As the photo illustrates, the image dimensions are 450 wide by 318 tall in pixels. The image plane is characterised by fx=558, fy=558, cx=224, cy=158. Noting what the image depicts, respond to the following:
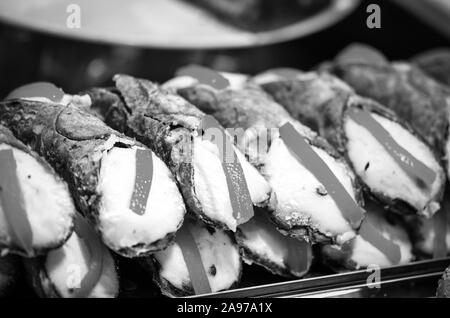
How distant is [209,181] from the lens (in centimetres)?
163

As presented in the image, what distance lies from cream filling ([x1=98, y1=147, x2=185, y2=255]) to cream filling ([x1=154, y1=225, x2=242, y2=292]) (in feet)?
0.63

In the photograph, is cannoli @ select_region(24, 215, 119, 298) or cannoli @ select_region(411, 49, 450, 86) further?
cannoli @ select_region(411, 49, 450, 86)

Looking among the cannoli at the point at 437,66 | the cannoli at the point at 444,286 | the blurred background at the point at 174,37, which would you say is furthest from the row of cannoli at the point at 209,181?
the blurred background at the point at 174,37

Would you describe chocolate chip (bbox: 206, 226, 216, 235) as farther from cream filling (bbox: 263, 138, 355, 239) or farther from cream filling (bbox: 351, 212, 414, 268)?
cream filling (bbox: 351, 212, 414, 268)

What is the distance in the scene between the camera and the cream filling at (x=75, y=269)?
5.02 ft

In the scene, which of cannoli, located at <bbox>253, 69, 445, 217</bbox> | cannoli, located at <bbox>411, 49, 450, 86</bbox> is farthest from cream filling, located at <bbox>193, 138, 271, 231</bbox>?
cannoli, located at <bbox>411, 49, 450, 86</bbox>

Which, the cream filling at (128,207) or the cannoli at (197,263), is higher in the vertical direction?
the cream filling at (128,207)

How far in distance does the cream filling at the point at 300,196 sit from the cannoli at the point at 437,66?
1246 millimetres

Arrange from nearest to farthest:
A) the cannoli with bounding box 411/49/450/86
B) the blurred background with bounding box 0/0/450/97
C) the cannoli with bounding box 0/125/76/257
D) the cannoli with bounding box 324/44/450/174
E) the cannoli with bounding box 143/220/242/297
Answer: the cannoli with bounding box 0/125/76/257, the cannoli with bounding box 143/220/242/297, the cannoli with bounding box 324/44/450/174, the cannoli with bounding box 411/49/450/86, the blurred background with bounding box 0/0/450/97

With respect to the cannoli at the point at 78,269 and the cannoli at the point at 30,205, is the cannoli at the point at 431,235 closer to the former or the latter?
the cannoli at the point at 78,269

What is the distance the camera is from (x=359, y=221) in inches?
70.3

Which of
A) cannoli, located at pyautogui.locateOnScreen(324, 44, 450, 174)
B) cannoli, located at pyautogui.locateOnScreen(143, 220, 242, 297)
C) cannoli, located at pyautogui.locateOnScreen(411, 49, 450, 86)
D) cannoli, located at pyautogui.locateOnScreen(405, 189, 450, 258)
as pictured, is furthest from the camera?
cannoli, located at pyautogui.locateOnScreen(411, 49, 450, 86)

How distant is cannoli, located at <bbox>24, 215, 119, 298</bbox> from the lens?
1.53 meters

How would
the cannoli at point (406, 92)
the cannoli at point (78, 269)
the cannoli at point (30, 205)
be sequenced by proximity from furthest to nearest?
the cannoli at point (406, 92) < the cannoli at point (78, 269) < the cannoli at point (30, 205)
